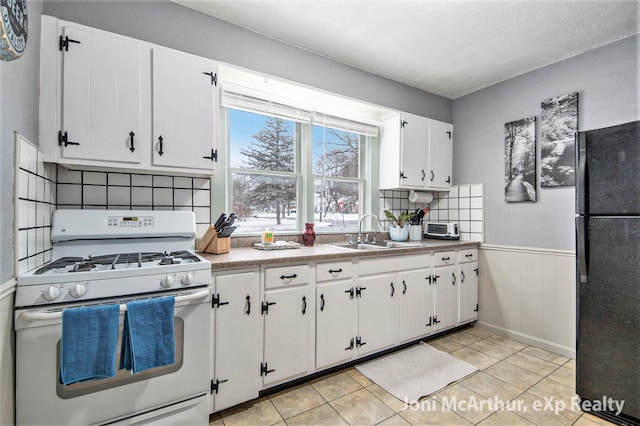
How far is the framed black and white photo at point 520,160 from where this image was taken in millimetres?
2812

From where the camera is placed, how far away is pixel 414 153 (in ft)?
10.3

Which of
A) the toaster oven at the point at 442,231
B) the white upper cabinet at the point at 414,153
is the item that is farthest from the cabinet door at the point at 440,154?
the toaster oven at the point at 442,231

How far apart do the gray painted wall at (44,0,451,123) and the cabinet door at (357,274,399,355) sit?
5.69 ft

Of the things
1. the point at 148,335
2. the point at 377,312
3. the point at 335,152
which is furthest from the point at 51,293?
the point at 335,152

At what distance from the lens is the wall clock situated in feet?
3.21

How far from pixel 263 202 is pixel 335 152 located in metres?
0.92

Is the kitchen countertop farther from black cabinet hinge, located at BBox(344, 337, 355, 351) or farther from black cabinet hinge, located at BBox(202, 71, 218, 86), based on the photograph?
black cabinet hinge, located at BBox(202, 71, 218, 86)

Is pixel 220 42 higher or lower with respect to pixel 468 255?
higher

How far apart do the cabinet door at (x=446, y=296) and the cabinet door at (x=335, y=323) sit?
101cm

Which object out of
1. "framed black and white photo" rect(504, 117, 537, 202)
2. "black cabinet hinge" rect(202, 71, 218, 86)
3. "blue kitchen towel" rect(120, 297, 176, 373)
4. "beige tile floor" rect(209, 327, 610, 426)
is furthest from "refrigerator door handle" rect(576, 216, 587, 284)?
"black cabinet hinge" rect(202, 71, 218, 86)

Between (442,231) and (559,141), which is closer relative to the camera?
(559,141)

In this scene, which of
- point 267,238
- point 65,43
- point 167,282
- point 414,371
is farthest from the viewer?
point 267,238

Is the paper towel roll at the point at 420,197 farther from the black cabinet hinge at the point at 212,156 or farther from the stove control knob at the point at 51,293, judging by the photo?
the stove control knob at the point at 51,293

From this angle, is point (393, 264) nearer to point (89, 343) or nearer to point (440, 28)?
point (440, 28)
